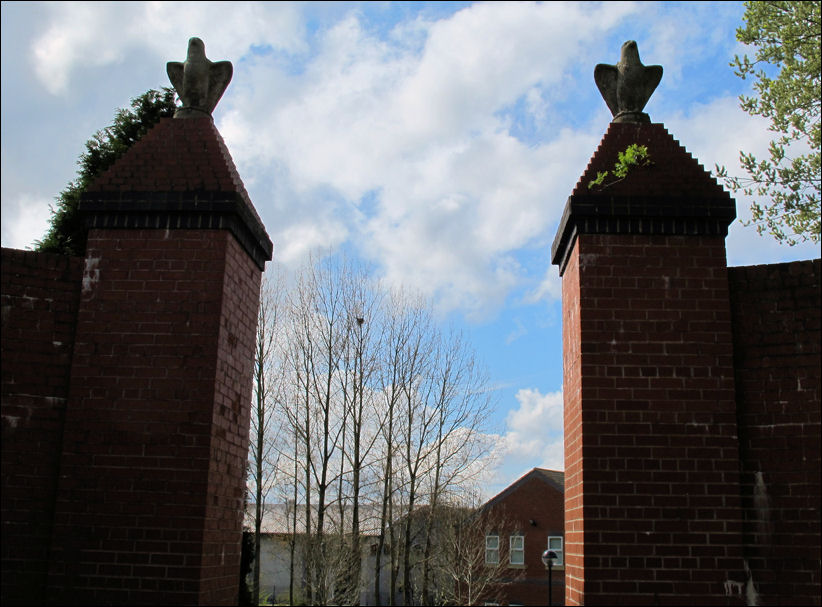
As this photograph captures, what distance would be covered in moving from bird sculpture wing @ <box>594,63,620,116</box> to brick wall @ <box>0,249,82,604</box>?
3917 mm

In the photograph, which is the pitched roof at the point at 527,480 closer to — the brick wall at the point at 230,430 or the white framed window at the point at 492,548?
the white framed window at the point at 492,548

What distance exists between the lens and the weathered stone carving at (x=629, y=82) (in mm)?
5363

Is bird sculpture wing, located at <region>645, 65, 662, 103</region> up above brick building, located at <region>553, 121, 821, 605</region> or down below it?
above

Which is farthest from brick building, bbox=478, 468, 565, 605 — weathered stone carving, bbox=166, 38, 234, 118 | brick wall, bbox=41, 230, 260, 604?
weathered stone carving, bbox=166, 38, 234, 118

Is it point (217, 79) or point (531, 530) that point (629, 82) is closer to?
point (217, 79)

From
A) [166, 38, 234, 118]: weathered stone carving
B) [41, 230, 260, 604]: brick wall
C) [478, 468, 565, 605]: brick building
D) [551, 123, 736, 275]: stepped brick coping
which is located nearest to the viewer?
[41, 230, 260, 604]: brick wall

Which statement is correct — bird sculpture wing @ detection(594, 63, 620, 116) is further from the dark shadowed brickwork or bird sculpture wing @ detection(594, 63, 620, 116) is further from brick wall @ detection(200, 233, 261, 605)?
brick wall @ detection(200, 233, 261, 605)

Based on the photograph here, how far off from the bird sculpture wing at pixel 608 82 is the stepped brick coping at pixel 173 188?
8.98 feet

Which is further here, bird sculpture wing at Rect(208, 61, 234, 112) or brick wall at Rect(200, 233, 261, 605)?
bird sculpture wing at Rect(208, 61, 234, 112)

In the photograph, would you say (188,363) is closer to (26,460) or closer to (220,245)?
(220,245)

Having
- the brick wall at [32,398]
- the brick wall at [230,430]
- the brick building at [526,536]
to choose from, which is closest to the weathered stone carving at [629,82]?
the brick wall at [230,430]

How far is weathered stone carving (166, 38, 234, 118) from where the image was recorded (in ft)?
18.2

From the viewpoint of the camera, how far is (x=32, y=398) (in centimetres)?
492

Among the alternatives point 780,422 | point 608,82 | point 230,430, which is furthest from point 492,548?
point 608,82
